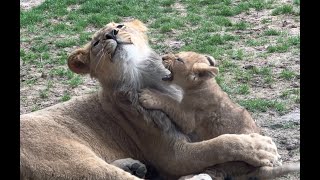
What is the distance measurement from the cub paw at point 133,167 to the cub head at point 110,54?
81 centimetres

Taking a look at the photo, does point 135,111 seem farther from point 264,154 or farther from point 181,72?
point 264,154

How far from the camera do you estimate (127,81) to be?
6469mm

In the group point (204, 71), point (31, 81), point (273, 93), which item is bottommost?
point (31, 81)

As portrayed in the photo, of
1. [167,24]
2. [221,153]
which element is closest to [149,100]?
[221,153]

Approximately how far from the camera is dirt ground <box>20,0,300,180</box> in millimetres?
7379

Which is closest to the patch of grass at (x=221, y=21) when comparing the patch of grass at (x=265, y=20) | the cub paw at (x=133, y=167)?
the patch of grass at (x=265, y=20)

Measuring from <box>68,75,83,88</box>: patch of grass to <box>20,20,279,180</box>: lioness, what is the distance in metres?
2.89

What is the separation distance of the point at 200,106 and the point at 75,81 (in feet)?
12.1

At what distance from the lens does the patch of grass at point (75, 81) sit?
973 cm

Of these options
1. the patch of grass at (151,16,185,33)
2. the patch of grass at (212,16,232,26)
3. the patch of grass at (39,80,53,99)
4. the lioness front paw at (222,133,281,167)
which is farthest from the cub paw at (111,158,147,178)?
the patch of grass at (212,16,232,26)

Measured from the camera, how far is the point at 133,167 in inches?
241

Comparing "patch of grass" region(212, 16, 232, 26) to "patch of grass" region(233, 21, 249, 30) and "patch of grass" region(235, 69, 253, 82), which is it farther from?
"patch of grass" region(235, 69, 253, 82)

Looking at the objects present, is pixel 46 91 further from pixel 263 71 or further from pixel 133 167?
pixel 133 167
